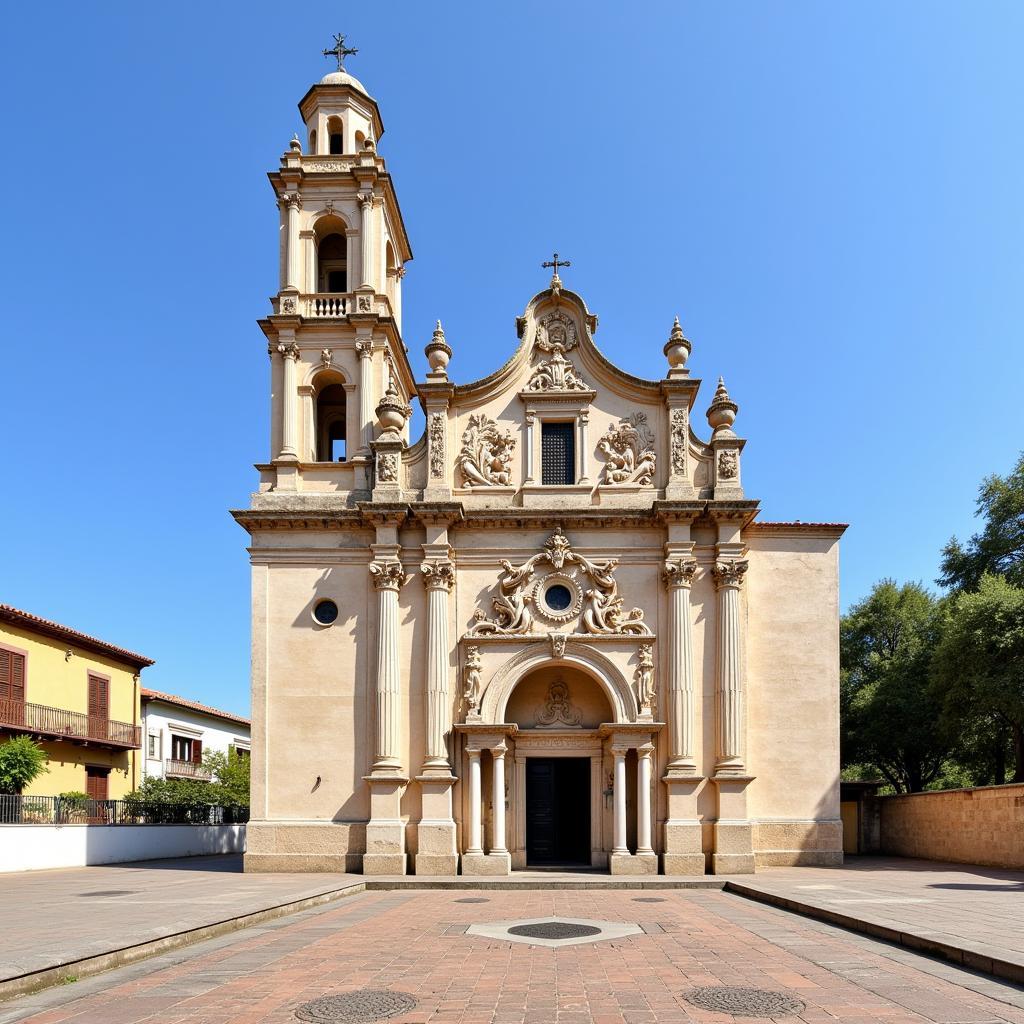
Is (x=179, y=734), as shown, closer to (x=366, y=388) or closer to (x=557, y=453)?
(x=366, y=388)

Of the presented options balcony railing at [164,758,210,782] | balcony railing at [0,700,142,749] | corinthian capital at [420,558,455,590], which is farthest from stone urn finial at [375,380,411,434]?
balcony railing at [164,758,210,782]

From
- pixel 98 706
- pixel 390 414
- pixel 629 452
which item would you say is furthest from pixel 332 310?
pixel 98 706

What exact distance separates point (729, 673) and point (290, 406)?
14.7m

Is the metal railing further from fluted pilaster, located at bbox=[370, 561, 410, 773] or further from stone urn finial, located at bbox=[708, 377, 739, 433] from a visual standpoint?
stone urn finial, located at bbox=[708, 377, 739, 433]

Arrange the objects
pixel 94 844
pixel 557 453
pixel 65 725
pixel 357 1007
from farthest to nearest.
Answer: pixel 65 725 → pixel 94 844 → pixel 557 453 → pixel 357 1007

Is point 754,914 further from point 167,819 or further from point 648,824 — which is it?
point 167,819

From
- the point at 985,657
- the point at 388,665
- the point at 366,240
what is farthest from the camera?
the point at 366,240

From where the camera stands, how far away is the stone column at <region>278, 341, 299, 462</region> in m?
28.7

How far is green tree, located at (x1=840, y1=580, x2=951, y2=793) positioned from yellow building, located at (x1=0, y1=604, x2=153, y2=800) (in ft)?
107

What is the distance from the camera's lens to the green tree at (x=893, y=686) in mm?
42125

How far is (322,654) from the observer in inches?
1070

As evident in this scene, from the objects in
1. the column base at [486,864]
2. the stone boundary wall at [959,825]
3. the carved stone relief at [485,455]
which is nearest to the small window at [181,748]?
the column base at [486,864]

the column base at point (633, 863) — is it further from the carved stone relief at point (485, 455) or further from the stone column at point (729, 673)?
the carved stone relief at point (485, 455)

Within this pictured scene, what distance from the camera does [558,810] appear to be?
89.7 feet
